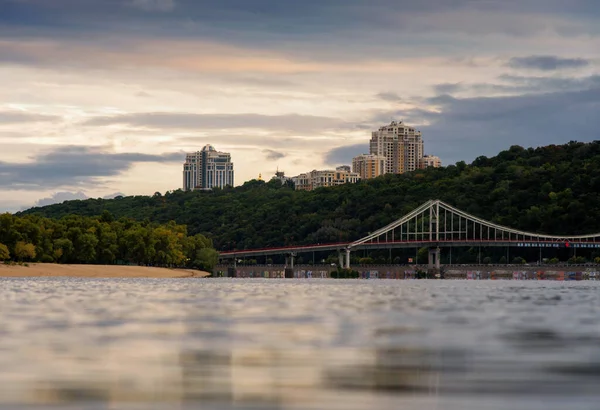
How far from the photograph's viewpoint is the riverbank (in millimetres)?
141250

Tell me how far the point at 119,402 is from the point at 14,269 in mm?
128858

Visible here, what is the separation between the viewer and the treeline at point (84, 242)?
150125 mm

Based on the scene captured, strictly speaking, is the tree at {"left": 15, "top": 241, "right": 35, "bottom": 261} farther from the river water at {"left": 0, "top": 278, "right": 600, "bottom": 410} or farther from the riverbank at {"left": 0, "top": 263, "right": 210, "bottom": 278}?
the river water at {"left": 0, "top": 278, "right": 600, "bottom": 410}

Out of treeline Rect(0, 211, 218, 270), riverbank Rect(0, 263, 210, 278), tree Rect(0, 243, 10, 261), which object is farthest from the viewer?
treeline Rect(0, 211, 218, 270)

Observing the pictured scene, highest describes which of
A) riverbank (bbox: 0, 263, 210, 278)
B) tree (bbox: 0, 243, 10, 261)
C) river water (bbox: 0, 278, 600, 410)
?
tree (bbox: 0, 243, 10, 261)

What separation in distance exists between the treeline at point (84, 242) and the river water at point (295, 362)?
373 ft

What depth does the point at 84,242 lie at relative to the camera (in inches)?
6427

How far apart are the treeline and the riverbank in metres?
2.74

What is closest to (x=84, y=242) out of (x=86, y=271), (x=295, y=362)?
(x=86, y=271)

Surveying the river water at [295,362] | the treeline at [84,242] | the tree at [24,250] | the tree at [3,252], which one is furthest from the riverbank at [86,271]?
the river water at [295,362]

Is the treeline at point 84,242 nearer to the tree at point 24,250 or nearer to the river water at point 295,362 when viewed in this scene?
the tree at point 24,250

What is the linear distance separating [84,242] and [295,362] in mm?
143306

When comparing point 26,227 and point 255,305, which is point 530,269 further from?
point 255,305

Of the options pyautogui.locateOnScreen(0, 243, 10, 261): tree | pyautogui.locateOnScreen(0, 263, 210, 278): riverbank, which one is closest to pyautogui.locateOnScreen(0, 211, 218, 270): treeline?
pyautogui.locateOnScreen(0, 243, 10, 261): tree
